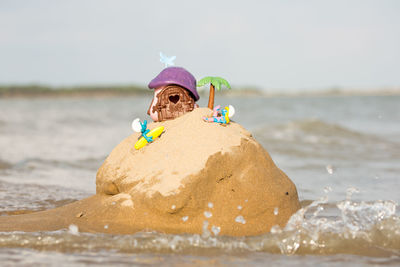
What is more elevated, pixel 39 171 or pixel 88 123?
pixel 88 123

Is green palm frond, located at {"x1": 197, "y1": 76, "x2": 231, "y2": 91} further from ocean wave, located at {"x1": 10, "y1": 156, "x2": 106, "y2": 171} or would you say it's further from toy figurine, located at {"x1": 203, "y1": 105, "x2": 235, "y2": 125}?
ocean wave, located at {"x1": 10, "y1": 156, "x2": 106, "y2": 171}

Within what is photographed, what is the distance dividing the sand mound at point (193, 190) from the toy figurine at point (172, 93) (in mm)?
204

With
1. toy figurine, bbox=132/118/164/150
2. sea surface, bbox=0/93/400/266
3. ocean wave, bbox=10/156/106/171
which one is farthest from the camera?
ocean wave, bbox=10/156/106/171

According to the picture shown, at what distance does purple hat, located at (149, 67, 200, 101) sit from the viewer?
13.8ft

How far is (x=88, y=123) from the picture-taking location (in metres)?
18.9

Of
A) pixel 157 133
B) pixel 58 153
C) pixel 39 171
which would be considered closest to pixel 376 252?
pixel 157 133

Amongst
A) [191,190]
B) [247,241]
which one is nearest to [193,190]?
[191,190]

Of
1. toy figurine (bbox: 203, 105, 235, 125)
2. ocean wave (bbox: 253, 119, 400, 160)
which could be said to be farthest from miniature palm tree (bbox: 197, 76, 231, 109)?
ocean wave (bbox: 253, 119, 400, 160)

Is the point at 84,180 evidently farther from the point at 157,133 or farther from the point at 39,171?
the point at 157,133

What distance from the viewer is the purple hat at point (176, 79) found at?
421cm

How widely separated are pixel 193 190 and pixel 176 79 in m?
1.01

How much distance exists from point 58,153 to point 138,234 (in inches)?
273

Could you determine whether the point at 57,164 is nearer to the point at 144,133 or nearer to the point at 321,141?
the point at 144,133

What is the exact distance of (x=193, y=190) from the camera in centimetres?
370
